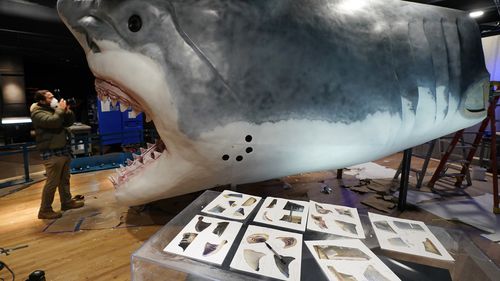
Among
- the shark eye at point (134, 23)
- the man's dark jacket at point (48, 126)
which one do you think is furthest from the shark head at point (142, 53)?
the man's dark jacket at point (48, 126)

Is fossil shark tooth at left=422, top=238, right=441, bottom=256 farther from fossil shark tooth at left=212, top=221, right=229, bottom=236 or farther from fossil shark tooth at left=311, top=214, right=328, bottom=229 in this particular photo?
fossil shark tooth at left=212, top=221, right=229, bottom=236

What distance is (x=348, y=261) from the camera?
109 cm

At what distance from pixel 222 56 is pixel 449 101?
5.07 feet

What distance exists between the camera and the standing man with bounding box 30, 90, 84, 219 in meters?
2.83

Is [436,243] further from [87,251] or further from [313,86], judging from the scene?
[87,251]

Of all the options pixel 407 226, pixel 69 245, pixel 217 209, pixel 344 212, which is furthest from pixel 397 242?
pixel 69 245

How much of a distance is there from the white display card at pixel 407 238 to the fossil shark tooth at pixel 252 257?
561 millimetres

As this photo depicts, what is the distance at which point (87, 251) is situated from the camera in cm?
227

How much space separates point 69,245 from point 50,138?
117 cm

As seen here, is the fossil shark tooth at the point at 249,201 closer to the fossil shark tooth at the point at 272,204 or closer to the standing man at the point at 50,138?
the fossil shark tooth at the point at 272,204

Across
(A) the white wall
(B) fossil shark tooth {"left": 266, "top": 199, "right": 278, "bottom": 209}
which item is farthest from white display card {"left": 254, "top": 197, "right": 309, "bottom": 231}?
(A) the white wall

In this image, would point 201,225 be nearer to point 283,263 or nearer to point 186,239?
point 186,239

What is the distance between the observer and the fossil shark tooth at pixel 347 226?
1354mm

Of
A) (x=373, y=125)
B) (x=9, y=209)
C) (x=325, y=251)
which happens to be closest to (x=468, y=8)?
(x=373, y=125)
